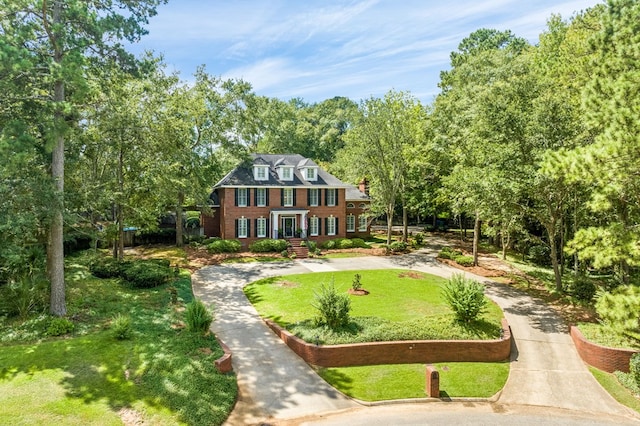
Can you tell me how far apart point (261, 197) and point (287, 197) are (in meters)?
2.38

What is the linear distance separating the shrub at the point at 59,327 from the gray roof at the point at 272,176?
19518mm

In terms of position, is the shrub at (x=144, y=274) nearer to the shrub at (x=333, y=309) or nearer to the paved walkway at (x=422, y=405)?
the paved walkway at (x=422, y=405)

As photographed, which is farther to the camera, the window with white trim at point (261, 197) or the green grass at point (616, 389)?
the window with white trim at point (261, 197)

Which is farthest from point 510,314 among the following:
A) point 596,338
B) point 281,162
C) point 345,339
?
point 281,162

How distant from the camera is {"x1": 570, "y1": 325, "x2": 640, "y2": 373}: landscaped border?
13.1 metres

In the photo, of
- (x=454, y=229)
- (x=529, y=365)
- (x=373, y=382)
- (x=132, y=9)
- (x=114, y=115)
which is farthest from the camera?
(x=454, y=229)

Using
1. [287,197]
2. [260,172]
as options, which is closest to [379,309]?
[287,197]

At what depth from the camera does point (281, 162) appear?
116 feet

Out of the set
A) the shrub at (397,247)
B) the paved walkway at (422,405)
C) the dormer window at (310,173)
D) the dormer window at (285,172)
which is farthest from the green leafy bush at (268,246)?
the paved walkway at (422,405)

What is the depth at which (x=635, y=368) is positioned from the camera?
12.2 m

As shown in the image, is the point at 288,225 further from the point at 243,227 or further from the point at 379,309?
the point at 379,309

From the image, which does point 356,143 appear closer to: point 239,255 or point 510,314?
point 239,255

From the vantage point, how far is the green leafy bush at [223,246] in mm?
29891

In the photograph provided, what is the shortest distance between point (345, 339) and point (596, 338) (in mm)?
9561
